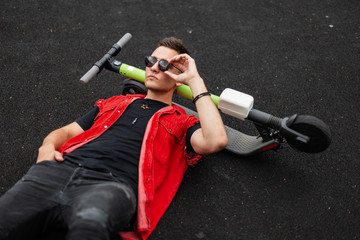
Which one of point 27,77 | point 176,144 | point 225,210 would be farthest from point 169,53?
point 27,77

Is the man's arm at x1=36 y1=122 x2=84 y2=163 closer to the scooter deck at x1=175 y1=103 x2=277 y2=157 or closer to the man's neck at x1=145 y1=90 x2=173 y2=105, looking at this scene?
the man's neck at x1=145 y1=90 x2=173 y2=105

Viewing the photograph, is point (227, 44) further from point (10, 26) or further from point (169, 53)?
point (10, 26)

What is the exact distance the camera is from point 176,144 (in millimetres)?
2049

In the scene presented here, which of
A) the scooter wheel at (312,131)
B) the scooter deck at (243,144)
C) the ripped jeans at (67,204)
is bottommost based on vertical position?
the scooter deck at (243,144)

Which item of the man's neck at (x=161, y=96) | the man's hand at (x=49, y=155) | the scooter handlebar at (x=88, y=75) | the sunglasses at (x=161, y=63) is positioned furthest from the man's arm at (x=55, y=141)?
the sunglasses at (x=161, y=63)

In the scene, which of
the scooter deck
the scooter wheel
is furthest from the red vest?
the scooter wheel

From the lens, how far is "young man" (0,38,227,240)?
153 centimetres

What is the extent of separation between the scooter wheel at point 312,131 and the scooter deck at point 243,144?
1.02ft

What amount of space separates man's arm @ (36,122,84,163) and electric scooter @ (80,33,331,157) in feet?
1.28

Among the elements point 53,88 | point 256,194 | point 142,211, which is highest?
point 53,88

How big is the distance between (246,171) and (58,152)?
4.41 feet

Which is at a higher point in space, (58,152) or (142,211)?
(58,152)

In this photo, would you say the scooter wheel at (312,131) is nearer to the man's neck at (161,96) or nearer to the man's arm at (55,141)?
the man's neck at (161,96)

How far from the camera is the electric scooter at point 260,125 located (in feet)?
6.31
